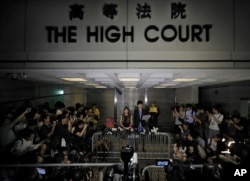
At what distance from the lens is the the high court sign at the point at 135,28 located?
389 cm

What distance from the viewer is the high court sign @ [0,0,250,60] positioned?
3891mm

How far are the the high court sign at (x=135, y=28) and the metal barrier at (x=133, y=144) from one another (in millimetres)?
3633

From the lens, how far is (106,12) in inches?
153

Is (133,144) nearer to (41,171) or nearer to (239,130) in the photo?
(239,130)

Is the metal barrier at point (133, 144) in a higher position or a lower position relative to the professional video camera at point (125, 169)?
lower

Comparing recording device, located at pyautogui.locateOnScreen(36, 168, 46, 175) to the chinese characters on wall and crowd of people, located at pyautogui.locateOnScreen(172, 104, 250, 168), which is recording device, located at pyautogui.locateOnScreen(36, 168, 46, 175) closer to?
the chinese characters on wall

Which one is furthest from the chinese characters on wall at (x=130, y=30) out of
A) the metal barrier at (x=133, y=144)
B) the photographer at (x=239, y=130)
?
the metal barrier at (x=133, y=144)

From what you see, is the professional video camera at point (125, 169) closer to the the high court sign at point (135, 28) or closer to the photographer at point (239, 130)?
the the high court sign at point (135, 28)

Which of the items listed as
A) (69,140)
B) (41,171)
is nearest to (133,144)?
(69,140)

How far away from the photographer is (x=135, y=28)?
3895 mm

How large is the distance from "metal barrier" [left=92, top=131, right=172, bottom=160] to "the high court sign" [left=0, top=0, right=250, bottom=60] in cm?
363

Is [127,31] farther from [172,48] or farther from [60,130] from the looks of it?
[60,130]

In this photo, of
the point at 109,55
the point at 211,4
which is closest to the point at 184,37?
the point at 211,4

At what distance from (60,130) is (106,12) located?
3.17 m
